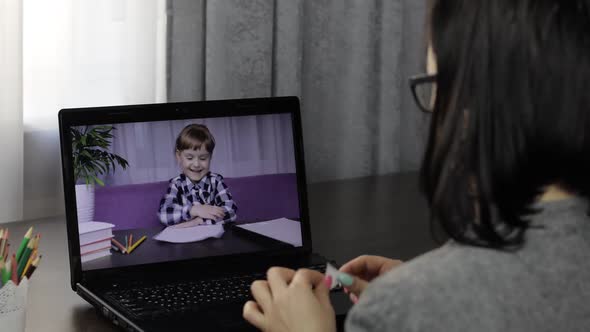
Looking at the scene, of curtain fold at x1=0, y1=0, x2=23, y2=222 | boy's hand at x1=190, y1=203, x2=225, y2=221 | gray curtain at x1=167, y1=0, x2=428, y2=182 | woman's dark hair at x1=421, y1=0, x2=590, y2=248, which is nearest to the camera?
woman's dark hair at x1=421, y1=0, x2=590, y2=248

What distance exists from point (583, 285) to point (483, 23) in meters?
0.22

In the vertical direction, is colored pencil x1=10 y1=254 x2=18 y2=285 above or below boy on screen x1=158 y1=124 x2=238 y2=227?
below

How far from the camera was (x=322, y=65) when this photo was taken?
6.29ft

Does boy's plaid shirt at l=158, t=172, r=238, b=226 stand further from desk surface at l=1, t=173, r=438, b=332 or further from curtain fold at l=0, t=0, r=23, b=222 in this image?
curtain fold at l=0, t=0, r=23, b=222

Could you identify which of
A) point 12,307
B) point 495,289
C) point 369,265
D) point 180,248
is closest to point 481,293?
point 495,289

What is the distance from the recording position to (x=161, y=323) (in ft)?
3.09

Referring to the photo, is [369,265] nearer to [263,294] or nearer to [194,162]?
[263,294]

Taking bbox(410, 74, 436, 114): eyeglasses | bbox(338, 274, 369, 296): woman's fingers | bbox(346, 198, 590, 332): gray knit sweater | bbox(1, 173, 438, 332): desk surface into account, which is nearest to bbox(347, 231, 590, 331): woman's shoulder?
bbox(346, 198, 590, 332): gray knit sweater

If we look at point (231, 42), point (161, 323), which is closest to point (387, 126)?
point (231, 42)

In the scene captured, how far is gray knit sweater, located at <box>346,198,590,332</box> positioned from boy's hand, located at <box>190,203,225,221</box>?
572 mm

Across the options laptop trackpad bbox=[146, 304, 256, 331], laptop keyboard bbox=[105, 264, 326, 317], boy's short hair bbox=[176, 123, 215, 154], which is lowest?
laptop trackpad bbox=[146, 304, 256, 331]

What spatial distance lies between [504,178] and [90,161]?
67cm

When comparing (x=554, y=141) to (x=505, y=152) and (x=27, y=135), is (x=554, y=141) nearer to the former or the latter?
(x=505, y=152)

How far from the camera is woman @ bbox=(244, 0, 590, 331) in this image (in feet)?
1.93
